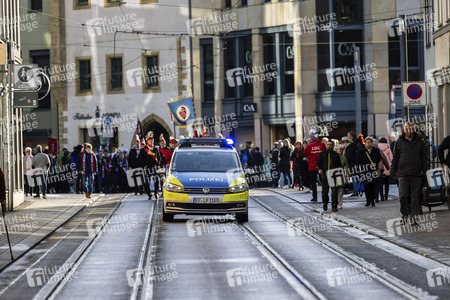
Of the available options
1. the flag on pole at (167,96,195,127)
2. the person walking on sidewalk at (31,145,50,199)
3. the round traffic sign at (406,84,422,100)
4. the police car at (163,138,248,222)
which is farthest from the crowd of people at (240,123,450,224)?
the person walking on sidewalk at (31,145,50,199)

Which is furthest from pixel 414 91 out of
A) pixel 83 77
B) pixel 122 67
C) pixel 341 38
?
pixel 83 77

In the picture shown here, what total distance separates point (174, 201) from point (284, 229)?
2.55 meters

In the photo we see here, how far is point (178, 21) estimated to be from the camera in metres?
51.1

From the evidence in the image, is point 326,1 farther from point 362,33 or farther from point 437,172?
point 437,172

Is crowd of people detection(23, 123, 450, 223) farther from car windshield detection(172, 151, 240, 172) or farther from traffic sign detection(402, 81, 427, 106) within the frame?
traffic sign detection(402, 81, 427, 106)

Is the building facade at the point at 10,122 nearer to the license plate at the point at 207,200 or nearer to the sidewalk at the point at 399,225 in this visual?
the license plate at the point at 207,200

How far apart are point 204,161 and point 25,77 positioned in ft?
17.0

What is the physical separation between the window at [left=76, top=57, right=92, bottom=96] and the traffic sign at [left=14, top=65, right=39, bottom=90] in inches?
1171

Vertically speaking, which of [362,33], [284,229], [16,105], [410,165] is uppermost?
[362,33]

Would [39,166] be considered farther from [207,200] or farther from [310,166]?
[207,200]

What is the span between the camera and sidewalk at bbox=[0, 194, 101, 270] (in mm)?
16797

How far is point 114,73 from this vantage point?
2105 inches

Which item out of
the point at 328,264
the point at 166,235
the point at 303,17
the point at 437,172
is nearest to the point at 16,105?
the point at 166,235

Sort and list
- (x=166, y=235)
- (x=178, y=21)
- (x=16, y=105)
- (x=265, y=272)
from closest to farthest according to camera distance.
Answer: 1. (x=265, y=272)
2. (x=166, y=235)
3. (x=16, y=105)
4. (x=178, y=21)
